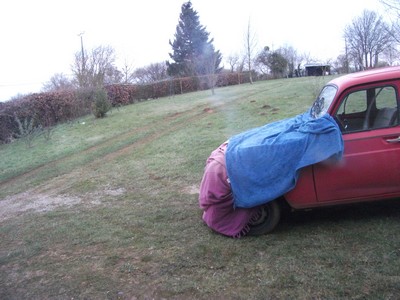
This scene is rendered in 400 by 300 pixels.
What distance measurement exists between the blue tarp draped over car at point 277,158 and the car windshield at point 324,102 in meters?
0.33

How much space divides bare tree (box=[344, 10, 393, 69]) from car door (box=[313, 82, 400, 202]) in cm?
2420

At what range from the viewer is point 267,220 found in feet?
13.9

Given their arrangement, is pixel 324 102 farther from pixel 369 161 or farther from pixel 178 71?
pixel 178 71

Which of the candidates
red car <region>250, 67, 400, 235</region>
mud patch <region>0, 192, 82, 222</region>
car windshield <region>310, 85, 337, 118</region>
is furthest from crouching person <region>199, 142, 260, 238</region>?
mud patch <region>0, 192, 82, 222</region>

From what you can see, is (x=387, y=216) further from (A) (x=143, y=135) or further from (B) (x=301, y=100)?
(B) (x=301, y=100)

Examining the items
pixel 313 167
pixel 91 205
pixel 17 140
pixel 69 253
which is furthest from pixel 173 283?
pixel 17 140

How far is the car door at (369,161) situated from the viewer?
3.88 m

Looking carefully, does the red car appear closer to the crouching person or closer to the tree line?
the crouching person

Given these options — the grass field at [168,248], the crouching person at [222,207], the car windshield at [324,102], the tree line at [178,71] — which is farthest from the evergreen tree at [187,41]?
the crouching person at [222,207]

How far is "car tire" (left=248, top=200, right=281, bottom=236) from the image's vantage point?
420cm

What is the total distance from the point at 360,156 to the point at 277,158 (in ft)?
2.97

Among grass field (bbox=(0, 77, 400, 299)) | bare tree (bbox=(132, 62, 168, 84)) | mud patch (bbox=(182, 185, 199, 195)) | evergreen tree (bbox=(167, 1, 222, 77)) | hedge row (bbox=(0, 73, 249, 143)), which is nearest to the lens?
grass field (bbox=(0, 77, 400, 299))

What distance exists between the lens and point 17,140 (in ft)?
56.3

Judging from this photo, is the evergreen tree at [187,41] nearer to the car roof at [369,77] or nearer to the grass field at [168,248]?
the grass field at [168,248]
